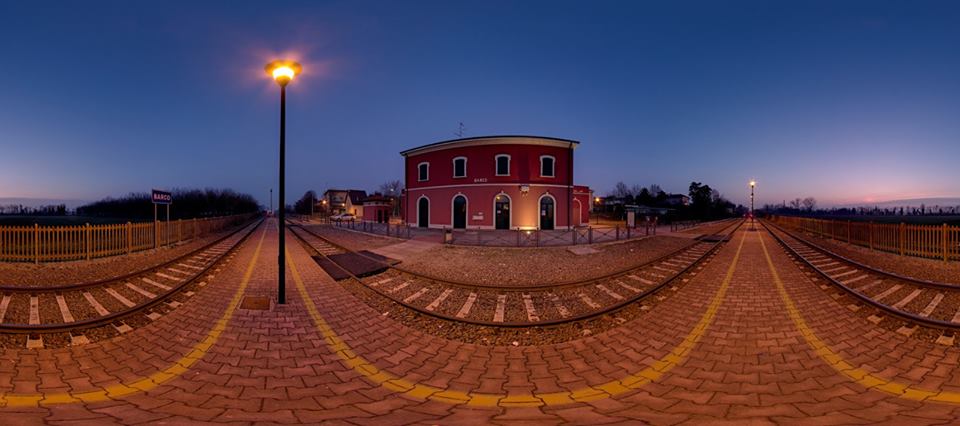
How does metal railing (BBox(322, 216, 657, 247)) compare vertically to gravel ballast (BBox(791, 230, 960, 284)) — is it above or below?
above

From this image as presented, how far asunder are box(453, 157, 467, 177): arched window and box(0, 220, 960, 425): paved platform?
25524 millimetres

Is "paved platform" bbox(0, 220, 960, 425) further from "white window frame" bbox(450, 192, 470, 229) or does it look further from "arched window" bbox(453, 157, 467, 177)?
"arched window" bbox(453, 157, 467, 177)

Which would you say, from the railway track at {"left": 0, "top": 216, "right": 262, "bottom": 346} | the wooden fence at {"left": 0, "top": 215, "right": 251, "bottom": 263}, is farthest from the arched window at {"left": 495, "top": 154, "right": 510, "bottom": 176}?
the railway track at {"left": 0, "top": 216, "right": 262, "bottom": 346}

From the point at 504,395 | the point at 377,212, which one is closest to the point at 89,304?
the point at 504,395

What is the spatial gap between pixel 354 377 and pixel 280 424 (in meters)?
1.03

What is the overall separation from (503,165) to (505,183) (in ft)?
4.79

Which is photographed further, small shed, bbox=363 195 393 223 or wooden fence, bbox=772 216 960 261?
small shed, bbox=363 195 393 223

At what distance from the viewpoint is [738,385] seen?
427 centimetres

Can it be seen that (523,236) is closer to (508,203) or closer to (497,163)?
(508,203)

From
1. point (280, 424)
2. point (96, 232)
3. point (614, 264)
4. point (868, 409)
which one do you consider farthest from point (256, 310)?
point (96, 232)

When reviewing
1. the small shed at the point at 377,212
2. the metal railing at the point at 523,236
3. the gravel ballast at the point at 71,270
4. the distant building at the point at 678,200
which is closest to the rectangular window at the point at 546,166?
the metal railing at the point at 523,236

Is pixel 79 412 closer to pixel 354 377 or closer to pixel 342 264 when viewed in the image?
pixel 354 377

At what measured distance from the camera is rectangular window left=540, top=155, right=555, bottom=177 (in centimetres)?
3102

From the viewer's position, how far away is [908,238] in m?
14.6
